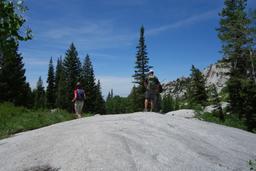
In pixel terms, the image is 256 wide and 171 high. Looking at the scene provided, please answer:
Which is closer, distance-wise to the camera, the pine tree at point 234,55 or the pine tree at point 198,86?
the pine tree at point 234,55

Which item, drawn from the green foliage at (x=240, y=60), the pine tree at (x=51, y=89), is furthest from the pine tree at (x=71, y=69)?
the green foliage at (x=240, y=60)

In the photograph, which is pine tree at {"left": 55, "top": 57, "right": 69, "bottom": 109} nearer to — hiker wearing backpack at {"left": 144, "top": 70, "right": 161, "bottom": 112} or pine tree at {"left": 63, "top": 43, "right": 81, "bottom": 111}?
pine tree at {"left": 63, "top": 43, "right": 81, "bottom": 111}

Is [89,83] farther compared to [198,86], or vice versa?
[89,83]

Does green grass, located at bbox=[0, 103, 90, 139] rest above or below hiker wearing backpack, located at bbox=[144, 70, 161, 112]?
below

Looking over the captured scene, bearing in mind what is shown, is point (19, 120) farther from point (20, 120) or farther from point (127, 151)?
point (127, 151)

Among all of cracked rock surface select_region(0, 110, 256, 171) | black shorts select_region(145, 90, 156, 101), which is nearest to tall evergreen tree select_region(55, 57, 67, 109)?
black shorts select_region(145, 90, 156, 101)

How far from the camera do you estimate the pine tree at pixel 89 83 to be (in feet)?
190

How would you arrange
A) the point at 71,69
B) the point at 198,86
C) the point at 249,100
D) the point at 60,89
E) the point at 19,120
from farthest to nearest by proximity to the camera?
the point at 60,89 < the point at 71,69 < the point at 198,86 < the point at 249,100 < the point at 19,120

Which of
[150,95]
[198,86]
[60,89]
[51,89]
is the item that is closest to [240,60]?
[198,86]

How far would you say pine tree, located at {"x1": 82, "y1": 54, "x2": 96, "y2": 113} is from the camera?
5784 cm

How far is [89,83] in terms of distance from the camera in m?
62.2

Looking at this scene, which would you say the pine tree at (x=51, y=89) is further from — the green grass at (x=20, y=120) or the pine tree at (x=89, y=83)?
the green grass at (x=20, y=120)

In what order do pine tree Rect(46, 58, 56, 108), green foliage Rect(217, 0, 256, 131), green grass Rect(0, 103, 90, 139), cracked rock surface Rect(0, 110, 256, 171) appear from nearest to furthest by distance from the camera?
1. cracked rock surface Rect(0, 110, 256, 171)
2. green grass Rect(0, 103, 90, 139)
3. green foliage Rect(217, 0, 256, 131)
4. pine tree Rect(46, 58, 56, 108)

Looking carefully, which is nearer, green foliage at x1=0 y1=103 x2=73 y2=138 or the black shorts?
green foliage at x1=0 y1=103 x2=73 y2=138
